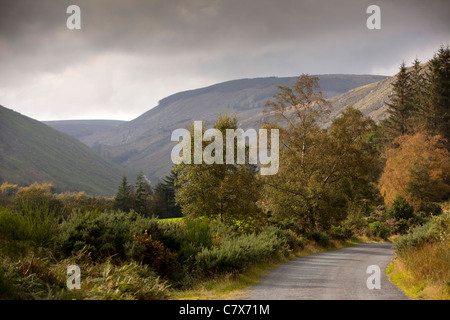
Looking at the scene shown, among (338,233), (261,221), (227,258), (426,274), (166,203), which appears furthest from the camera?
(166,203)

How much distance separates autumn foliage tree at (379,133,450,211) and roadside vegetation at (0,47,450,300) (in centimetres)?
14

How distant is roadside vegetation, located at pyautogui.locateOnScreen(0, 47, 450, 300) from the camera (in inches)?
396

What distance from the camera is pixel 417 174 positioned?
139ft

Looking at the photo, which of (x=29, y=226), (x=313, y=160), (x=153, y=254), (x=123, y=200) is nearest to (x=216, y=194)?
(x=313, y=160)

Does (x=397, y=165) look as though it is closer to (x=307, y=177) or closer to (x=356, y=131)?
(x=356, y=131)

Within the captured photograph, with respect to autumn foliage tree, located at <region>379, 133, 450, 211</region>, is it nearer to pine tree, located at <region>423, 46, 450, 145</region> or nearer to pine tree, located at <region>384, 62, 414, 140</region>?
pine tree, located at <region>423, 46, 450, 145</region>

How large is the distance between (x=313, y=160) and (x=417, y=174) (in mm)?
19503

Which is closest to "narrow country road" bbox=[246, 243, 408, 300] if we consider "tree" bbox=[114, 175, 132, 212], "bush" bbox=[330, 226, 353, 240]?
"bush" bbox=[330, 226, 353, 240]

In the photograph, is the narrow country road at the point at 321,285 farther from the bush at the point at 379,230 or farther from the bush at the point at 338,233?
the bush at the point at 379,230

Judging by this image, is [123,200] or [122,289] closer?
[122,289]

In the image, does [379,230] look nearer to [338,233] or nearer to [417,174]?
[417,174]

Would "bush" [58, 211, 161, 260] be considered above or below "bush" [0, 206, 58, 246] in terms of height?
below

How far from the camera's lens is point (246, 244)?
14.8 meters
